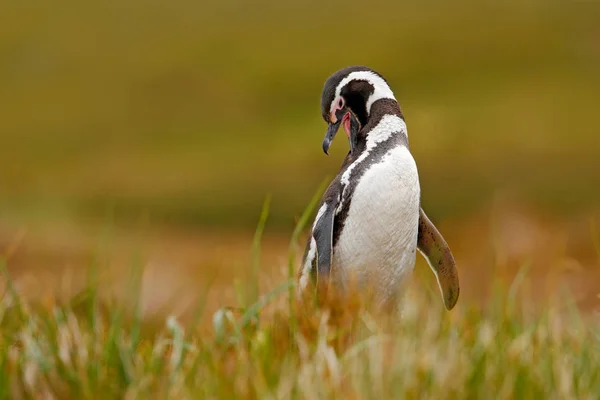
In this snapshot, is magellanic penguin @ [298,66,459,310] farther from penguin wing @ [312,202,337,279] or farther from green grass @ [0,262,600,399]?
green grass @ [0,262,600,399]

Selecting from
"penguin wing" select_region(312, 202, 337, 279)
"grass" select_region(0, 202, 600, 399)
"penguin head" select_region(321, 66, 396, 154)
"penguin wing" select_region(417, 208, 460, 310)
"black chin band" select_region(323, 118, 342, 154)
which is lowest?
"penguin wing" select_region(417, 208, 460, 310)

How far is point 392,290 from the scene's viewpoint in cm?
379

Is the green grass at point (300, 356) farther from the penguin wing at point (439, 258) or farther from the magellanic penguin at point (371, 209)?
the penguin wing at point (439, 258)

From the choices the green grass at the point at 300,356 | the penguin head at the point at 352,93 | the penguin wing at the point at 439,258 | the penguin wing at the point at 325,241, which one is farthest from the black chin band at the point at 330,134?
the green grass at the point at 300,356

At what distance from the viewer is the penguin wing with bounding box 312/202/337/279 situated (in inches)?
150

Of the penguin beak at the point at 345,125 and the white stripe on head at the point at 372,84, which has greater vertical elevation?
the white stripe on head at the point at 372,84

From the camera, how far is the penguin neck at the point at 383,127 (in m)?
3.89

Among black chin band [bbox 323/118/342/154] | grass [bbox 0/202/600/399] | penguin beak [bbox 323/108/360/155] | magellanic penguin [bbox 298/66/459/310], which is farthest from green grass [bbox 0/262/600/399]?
penguin beak [bbox 323/108/360/155]

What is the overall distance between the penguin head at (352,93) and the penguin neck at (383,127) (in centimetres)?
3

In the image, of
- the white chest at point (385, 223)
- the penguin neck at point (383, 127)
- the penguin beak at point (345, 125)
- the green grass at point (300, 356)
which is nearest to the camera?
the green grass at point (300, 356)

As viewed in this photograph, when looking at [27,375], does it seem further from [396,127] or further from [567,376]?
[396,127]

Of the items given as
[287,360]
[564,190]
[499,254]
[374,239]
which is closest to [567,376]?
[499,254]

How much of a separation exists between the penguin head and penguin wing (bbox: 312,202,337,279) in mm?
261

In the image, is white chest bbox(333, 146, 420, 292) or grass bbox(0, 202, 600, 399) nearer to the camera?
grass bbox(0, 202, 600, 399)
